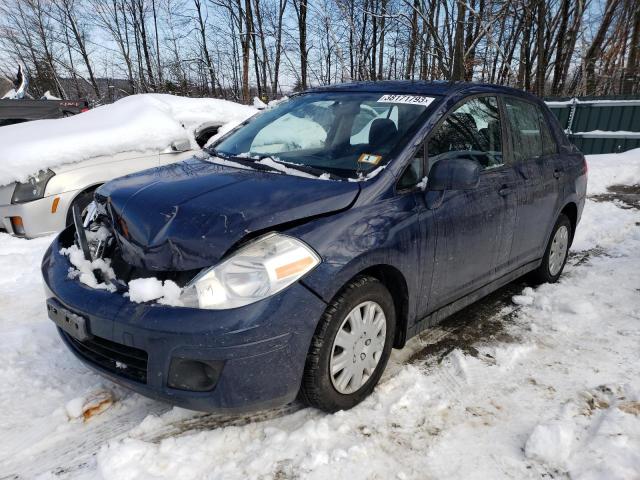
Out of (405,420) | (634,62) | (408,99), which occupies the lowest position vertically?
(405,420)

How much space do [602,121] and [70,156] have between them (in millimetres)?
12521

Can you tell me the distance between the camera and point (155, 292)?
1983mm

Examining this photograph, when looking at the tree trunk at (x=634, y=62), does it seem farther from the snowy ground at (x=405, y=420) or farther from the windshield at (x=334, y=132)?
the windshield at (x=334, y=132)

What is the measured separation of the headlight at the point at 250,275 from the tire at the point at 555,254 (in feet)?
A: 9.41

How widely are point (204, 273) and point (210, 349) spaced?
32 centimetres

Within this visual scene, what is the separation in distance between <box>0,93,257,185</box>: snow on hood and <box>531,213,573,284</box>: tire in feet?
12.9

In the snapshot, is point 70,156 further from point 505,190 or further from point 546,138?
point 546,138

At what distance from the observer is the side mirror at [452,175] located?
99.0 inches

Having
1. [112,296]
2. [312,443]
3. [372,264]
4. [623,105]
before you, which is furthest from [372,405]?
[623,105]

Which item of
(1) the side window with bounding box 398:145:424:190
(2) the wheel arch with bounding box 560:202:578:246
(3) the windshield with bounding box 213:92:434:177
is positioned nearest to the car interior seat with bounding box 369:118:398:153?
(3) the windshield with bounding box 213:92:434:177

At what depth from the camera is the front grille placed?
80.0 inches

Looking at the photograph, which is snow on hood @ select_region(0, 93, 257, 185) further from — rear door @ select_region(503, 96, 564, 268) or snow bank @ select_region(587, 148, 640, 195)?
snow bank @ select_region(587, 148, 640, 195)

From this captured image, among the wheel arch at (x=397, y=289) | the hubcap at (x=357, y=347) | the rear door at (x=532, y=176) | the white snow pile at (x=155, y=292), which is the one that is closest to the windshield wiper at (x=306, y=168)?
the wheel arch at (x=397, y=289)

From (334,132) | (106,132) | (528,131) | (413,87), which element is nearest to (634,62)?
(528,131)
